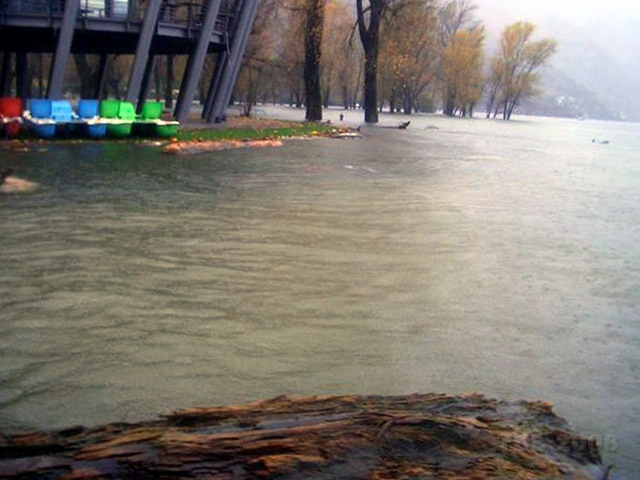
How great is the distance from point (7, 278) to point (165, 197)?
6.04 metres

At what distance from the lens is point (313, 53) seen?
A: 41.8m

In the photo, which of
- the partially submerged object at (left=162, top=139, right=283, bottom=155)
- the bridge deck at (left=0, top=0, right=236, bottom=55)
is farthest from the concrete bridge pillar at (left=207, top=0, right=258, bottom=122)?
the partially submerged object at (left=162, top=139, right=283, bottom=155)

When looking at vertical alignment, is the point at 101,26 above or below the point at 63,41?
above

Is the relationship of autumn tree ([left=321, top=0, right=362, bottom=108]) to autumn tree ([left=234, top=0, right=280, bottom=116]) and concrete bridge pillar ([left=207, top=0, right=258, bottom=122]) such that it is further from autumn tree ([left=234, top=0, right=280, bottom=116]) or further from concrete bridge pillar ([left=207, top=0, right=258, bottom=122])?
concrete bridge pillar ([left=207, top=0, right=258, bottom=122])

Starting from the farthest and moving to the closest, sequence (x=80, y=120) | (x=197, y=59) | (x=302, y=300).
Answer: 1. (x=197, y=59)
2. (x=80, y=120)
3. (x=302, y=300)

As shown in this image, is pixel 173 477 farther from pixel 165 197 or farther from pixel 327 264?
pixel 165 197

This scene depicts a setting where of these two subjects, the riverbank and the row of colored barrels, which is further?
the row of colored barrels

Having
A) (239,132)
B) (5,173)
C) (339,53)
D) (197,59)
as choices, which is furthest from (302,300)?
(339,53)

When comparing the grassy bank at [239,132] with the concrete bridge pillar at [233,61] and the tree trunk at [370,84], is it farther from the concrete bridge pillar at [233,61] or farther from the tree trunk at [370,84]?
the tree trunk at [370,84]

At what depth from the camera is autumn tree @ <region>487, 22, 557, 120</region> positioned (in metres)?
94.9

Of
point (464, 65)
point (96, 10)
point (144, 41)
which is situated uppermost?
point (464, 65)

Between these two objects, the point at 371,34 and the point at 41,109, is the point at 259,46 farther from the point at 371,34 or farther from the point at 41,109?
the point at 41,109

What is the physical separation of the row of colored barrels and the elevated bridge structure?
7.48 ft

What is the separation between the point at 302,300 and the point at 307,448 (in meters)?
4.59
